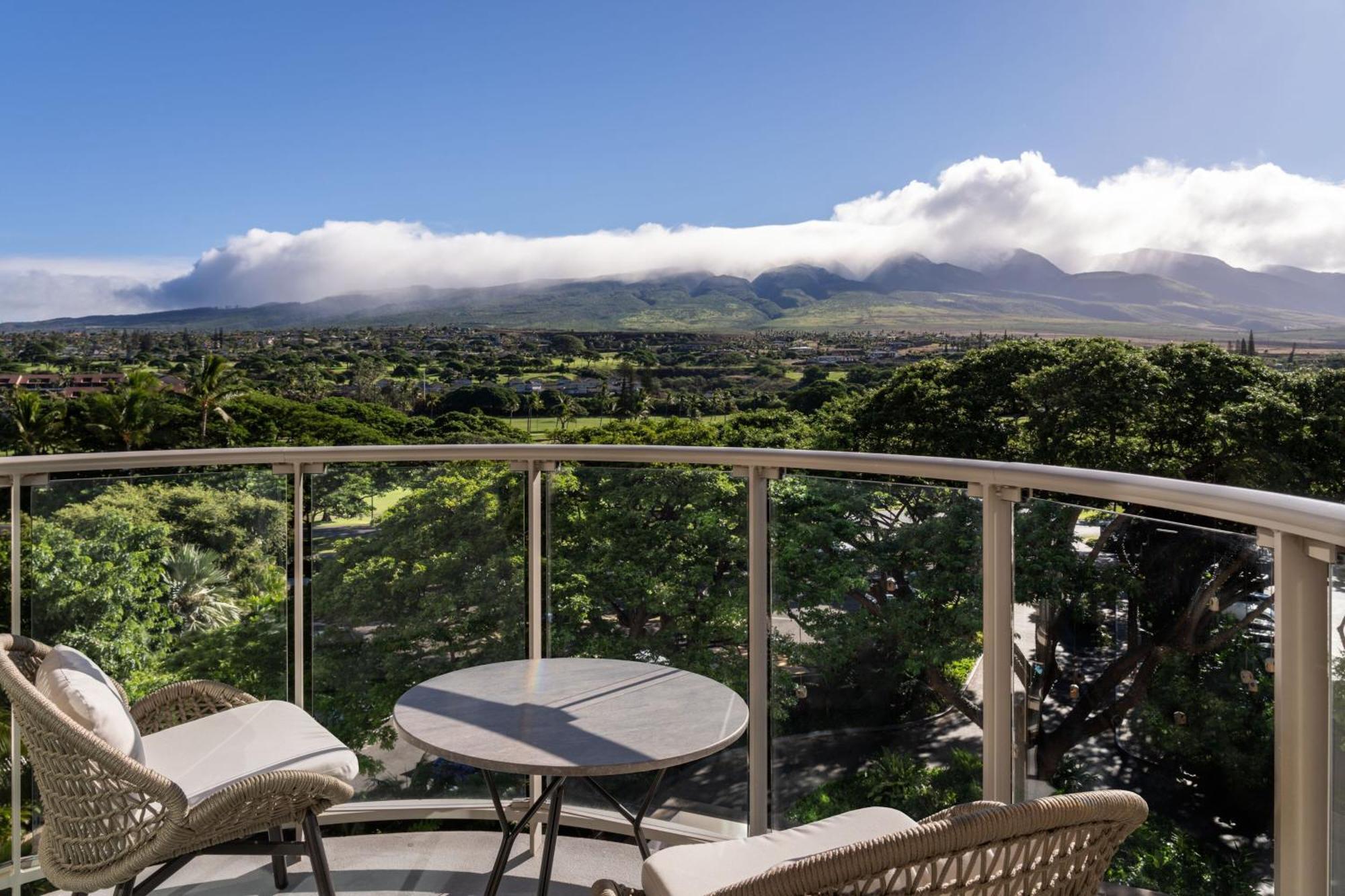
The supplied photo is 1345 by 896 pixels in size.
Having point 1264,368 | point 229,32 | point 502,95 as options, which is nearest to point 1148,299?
point 1264,368

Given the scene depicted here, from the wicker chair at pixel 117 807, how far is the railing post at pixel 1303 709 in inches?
65.4

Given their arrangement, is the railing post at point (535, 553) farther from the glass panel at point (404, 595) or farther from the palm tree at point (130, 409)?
the palm tree at point (130, 409)

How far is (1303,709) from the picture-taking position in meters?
→ 1.21

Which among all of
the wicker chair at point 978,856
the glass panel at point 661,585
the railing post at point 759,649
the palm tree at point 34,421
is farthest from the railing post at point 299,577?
the palm tree at point 34,421

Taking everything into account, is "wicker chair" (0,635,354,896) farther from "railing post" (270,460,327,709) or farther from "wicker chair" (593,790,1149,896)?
"wicker chair" (593,790,1149,896)

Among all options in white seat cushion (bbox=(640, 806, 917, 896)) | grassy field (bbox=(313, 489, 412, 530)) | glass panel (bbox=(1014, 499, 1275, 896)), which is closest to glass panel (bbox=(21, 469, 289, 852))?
grassy field (bbox=(313, 489, 412, 530))

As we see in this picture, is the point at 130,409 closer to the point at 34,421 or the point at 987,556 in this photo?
the point at 34,421

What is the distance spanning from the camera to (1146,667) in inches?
60.9

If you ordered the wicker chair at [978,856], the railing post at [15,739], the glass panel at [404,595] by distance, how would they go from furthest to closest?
the glass panel at [404,595] → the railing post at [15,739] → the wicker chair at [978,856]

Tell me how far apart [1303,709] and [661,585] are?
5.76 feet

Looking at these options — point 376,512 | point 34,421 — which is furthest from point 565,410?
point 376,512

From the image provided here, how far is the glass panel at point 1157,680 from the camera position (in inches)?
52.8

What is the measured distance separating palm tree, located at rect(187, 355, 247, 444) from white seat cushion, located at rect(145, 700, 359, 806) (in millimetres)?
35600

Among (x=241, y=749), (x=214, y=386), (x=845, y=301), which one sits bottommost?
(x=241, y=749)
